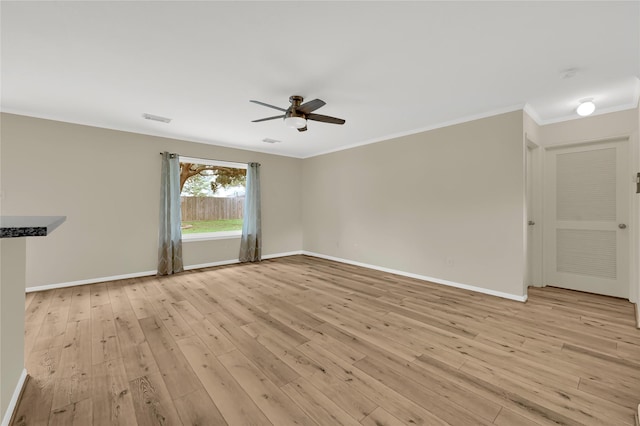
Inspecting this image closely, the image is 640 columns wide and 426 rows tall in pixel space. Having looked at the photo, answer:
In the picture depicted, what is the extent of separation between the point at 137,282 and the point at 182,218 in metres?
1.45

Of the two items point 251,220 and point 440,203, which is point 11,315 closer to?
point 251,220

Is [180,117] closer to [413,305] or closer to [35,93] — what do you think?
[35,93]

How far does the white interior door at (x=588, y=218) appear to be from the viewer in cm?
347

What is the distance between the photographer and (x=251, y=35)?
6.80 ft

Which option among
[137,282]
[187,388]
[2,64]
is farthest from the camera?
[137,282]

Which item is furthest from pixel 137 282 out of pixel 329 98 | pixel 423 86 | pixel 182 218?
pixel 423 86

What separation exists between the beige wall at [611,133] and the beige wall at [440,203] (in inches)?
42.1

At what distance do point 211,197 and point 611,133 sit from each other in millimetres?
6714

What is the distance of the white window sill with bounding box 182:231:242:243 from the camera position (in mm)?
5324

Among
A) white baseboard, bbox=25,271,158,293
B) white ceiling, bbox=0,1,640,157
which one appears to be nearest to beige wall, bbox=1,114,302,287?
white baseboard, bbox=25,271,158,293

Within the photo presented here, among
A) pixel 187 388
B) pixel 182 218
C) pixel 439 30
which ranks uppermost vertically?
pixel 439 30

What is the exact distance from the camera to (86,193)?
415 cm

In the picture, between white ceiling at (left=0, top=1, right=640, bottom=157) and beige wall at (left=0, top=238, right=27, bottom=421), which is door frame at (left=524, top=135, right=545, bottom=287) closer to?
white ceiling at (left=0, top=1, right=640, bottom=157)

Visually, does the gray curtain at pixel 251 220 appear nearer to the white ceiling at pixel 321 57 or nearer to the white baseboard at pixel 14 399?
the white ceiling at pixel 321 57
